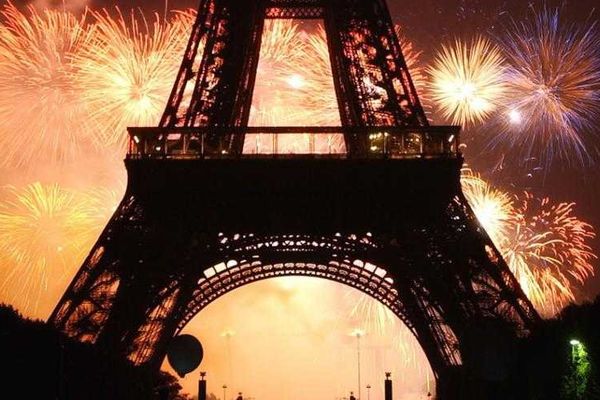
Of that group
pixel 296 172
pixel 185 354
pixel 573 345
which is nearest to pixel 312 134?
pixel 296 172

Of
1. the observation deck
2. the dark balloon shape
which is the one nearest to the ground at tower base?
the observation deck

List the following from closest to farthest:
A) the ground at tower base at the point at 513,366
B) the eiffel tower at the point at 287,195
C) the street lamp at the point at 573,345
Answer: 1. the ground at tower base at the point at 513,366
2. the street lamp at the point at 573,345
3. the eiffel tower at the point at 287,195

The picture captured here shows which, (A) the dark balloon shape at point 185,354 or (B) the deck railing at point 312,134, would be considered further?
(B) the deck railing at point 312,134

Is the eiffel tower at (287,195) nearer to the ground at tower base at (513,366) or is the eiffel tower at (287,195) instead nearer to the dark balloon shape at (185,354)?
the ground at tower base at (513,366)

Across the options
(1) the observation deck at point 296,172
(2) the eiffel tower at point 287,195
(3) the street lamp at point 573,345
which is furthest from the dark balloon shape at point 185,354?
(1) the observation deck at point 296,172

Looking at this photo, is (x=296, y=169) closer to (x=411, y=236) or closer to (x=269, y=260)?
(x=411, y=236)
